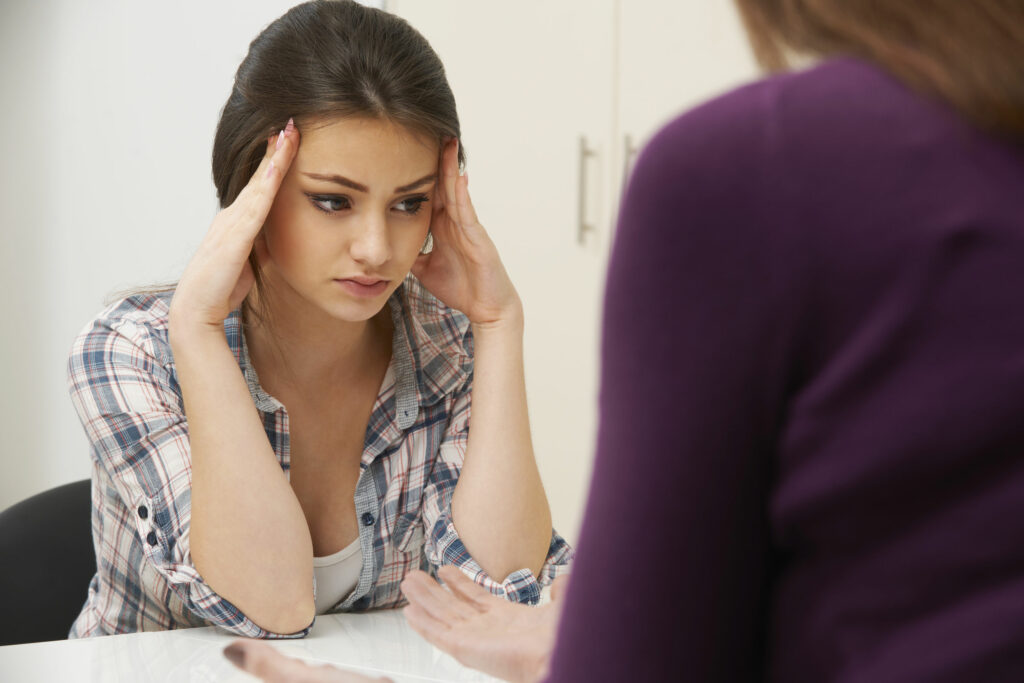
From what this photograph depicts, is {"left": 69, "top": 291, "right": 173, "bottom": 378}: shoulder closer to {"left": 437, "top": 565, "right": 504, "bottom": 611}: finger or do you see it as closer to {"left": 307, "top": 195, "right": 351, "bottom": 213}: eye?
{"left": 307, "top": 195, "right": 351, "bottom": 213}: eye

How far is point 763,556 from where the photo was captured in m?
0.38

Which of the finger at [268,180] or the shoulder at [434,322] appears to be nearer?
the finger at [268,180]

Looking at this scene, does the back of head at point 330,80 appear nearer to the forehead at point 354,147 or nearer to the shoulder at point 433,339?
the forehead at point 354,147

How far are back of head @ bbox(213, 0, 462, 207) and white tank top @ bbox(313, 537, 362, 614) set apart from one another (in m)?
0.50

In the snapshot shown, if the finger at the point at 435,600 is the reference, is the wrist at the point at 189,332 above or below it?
above

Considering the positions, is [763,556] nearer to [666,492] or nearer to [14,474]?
[666,492]

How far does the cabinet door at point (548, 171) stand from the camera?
253 cm

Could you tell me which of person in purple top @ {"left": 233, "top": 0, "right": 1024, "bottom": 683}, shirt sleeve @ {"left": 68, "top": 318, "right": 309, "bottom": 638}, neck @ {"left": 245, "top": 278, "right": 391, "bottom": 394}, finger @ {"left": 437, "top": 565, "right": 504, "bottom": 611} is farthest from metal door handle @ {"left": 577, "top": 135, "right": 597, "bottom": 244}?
person in purple top @ {"left": 233, "top": 0, "right": 1024, "bottom": 683}

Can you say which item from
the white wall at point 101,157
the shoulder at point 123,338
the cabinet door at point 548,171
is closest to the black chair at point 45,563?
the shoulder at point 123,338

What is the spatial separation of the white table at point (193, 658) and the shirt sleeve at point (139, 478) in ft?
0.20

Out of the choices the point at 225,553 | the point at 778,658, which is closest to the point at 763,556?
the point at 778,658

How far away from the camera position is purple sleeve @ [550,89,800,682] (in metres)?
0.34

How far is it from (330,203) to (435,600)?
68 centimetres

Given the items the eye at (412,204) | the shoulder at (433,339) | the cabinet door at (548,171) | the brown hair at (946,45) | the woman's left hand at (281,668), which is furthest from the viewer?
the cabinet door at (548,171)
